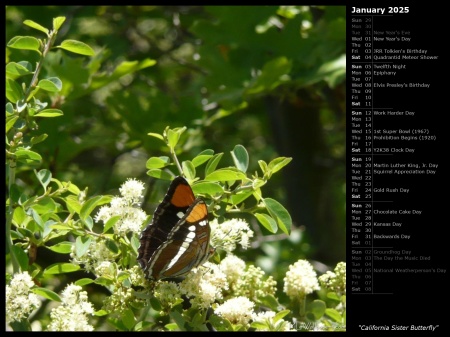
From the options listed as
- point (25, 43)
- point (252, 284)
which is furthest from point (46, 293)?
point (25, 43)

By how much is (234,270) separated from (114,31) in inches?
88.2

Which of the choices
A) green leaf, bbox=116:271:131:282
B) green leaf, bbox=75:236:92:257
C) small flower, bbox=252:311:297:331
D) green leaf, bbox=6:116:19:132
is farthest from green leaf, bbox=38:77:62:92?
small flower, bbox=252:311:297:331

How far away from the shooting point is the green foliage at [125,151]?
1.50 meters

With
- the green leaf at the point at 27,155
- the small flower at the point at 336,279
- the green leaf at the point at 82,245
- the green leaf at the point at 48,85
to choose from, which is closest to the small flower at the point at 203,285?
the green leaf at the point at 82,245

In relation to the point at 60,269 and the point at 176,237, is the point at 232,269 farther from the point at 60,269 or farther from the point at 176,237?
the point at 60,269

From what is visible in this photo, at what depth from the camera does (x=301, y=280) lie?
66.2 inches

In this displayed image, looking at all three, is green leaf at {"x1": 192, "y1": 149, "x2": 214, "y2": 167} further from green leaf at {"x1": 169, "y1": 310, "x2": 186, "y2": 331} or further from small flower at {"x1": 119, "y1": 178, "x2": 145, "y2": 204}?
green leaf at {"x1": 169, "y1": 310, "x2": 186, "y2": 331}

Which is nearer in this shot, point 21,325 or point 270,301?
point 21,325

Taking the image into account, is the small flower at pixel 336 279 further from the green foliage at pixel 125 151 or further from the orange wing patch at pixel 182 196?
the orange wing patch at pixel 182 196

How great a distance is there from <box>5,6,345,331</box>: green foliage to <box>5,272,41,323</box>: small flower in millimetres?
16

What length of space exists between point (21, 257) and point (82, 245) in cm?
17

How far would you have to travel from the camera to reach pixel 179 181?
1.54 m

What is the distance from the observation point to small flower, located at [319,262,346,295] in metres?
1.73
